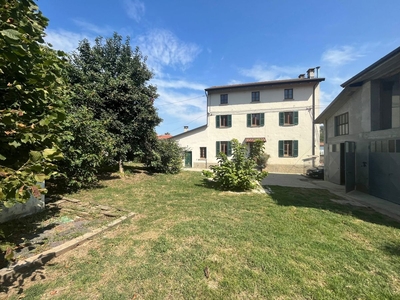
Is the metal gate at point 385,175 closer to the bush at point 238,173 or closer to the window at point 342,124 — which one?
the window at point 342,124

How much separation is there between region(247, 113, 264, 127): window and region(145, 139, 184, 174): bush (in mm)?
9111

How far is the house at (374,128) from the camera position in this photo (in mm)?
6297

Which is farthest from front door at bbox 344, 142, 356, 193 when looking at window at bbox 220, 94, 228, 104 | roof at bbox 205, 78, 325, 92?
window at bbox 220, 94, 228, 104

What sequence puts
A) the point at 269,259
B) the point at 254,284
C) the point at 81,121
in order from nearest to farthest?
the point at 254,284
the point at 269,259
the point at 81,121

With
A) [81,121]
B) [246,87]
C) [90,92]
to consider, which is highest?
[246,87]

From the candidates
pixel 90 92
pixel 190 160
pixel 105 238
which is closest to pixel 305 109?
pixel 190 160

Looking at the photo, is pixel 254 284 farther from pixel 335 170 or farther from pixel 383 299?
pixel 335 170

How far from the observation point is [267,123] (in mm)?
18078

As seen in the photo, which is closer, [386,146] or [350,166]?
[386,146]

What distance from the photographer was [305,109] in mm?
17031

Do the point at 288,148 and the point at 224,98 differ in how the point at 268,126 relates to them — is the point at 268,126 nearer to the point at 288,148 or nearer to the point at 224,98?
the point at 288,148

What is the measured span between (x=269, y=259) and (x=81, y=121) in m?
6.32

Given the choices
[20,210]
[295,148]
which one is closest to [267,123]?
[295,148]

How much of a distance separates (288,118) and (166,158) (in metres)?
12.5
